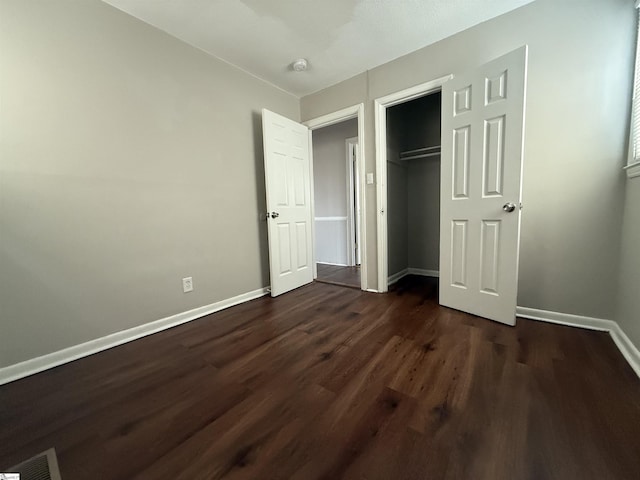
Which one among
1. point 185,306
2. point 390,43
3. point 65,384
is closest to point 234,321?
point 185,306

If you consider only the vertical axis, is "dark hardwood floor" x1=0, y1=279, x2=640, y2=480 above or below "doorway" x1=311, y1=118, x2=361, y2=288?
below

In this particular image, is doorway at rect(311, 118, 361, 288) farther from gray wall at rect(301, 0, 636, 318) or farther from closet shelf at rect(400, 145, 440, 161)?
gray wall at rect(301, 0, 636, 318)

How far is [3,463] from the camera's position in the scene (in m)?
0.91

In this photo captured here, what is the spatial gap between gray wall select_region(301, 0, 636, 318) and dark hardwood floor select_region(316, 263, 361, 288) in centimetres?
169

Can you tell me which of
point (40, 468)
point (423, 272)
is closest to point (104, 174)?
point (40, 468)

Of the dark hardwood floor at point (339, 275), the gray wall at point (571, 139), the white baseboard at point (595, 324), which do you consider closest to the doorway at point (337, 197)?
the dark hardwood floor at point (339, 275)

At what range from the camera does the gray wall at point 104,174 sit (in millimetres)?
1416

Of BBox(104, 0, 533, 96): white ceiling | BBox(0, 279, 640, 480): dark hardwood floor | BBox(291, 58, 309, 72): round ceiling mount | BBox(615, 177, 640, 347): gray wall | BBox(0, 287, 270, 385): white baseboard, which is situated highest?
BBox(104, 0, 533, 96): white ceiling

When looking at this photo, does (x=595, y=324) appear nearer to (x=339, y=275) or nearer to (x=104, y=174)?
(x=339, y=275)

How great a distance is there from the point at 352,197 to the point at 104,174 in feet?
10.2

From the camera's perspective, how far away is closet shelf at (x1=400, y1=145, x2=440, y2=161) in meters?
3.10

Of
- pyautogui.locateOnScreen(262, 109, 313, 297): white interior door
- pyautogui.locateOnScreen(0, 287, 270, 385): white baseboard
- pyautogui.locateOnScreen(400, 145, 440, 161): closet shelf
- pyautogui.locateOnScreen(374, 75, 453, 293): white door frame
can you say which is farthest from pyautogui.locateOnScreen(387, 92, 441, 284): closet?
pyautogui.locateOnScreen(0, 287, 270, 385): white baseboard

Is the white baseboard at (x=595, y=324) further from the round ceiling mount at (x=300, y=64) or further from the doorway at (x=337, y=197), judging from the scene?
the round ceiling mount at (x=300, y=64)

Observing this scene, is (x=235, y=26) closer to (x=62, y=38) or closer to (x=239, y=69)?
(x=239, y=69)
